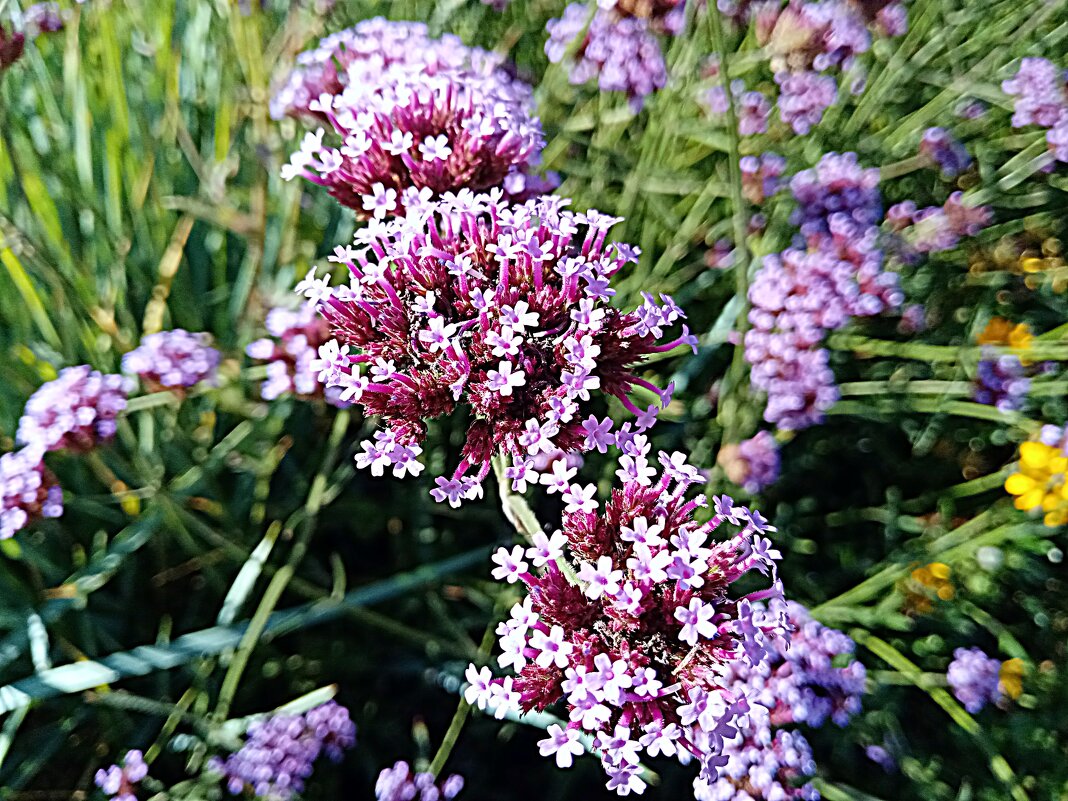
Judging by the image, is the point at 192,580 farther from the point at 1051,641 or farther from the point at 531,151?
the point at 1051,641

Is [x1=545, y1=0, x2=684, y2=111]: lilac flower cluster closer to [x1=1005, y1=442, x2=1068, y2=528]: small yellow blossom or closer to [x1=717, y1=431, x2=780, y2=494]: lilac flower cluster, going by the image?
[x1=717, y1=431, x2=780, y2=494]: lilac flower cluster

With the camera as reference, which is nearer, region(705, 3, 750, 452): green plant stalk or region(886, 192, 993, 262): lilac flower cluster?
region(705, 3, 750, 452): green plant stalk

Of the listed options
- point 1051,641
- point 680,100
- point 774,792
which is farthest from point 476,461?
point 1051,641

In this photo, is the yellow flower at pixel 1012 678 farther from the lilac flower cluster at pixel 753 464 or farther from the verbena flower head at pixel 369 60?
the verbena flower head at pixel 369 60

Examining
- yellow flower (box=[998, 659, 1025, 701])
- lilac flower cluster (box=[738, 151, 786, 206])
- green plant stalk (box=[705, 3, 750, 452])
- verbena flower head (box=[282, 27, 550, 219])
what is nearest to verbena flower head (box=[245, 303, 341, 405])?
verbena flower head (box=[282, 27, 550, 219])

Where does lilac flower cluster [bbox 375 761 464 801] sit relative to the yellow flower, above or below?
below

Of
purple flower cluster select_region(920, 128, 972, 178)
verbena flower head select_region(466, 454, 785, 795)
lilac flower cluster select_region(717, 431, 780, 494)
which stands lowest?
lilac flower cluster select_region(717, 431, 780, 494)
